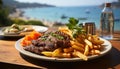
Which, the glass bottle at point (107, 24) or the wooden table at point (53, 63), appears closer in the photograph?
the wooden table at point (53, 63)

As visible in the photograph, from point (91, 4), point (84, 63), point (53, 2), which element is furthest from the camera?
point (53, 2)

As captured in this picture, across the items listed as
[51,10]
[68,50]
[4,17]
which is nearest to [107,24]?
[68,50]

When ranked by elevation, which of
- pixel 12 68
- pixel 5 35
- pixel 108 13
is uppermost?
pixel 108 13

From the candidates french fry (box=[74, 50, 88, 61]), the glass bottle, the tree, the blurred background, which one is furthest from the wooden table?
the blurred background

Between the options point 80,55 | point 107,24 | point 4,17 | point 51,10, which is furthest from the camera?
point 51,10

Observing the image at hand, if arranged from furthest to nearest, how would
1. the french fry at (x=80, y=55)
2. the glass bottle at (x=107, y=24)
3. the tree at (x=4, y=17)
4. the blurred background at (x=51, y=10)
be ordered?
the blurred background at (x=51, y=10) → the tree at (x=4, y=17) → the glass bottle at (x=107, y=24) → the french fry at (x=80, y=55)

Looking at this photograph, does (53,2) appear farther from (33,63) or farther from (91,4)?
(33,63)

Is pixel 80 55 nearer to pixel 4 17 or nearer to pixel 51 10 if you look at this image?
Answer: pixel 4 17

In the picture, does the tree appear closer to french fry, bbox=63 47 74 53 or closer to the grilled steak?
the grilled steak

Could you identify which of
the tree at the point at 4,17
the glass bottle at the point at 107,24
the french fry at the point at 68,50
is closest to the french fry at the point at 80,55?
the french fry at the point at 68,50

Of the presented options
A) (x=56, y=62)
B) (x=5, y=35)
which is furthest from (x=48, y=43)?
(x=5, y=35)

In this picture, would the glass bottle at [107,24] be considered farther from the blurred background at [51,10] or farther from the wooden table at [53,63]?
the blurred background at [51,10]
